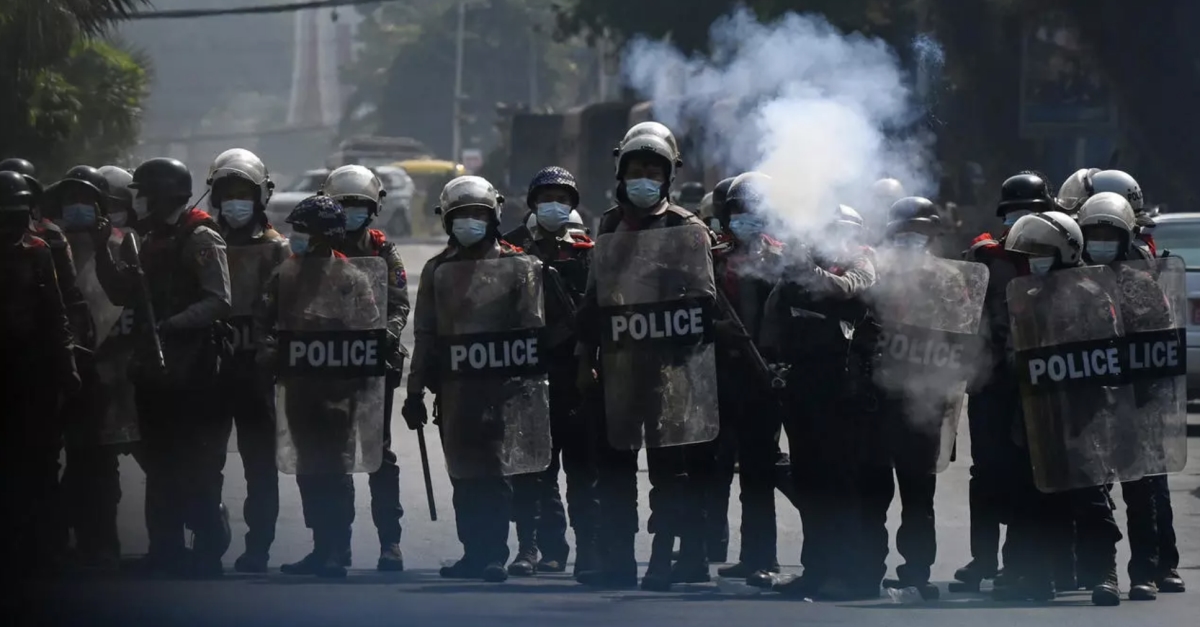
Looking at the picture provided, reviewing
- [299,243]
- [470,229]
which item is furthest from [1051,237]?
[299,243]

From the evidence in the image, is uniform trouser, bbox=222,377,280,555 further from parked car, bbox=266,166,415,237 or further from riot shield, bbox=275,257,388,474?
parked car, bbox=266,166,415,237

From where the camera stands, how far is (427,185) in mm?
60094

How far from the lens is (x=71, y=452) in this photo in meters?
9.53

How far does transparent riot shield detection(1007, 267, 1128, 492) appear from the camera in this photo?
8.66 m

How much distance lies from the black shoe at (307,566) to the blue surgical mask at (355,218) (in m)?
1.40

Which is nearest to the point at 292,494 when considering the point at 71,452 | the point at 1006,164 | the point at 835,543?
the point at 71,452

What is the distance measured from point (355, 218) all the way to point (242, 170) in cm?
53

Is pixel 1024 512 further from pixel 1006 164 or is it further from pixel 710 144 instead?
pixel 1006 164

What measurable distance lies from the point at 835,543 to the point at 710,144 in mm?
4181

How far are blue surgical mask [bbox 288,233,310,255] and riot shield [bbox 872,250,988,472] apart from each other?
2395 mm

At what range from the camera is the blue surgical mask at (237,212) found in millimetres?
9398

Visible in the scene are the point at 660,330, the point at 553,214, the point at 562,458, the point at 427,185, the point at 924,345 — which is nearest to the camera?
the point at 660,330

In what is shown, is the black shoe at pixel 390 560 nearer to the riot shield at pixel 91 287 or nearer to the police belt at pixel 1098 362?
the riot shield at pixel 91 287

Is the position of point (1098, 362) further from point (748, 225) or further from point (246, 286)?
point (246, 286)
